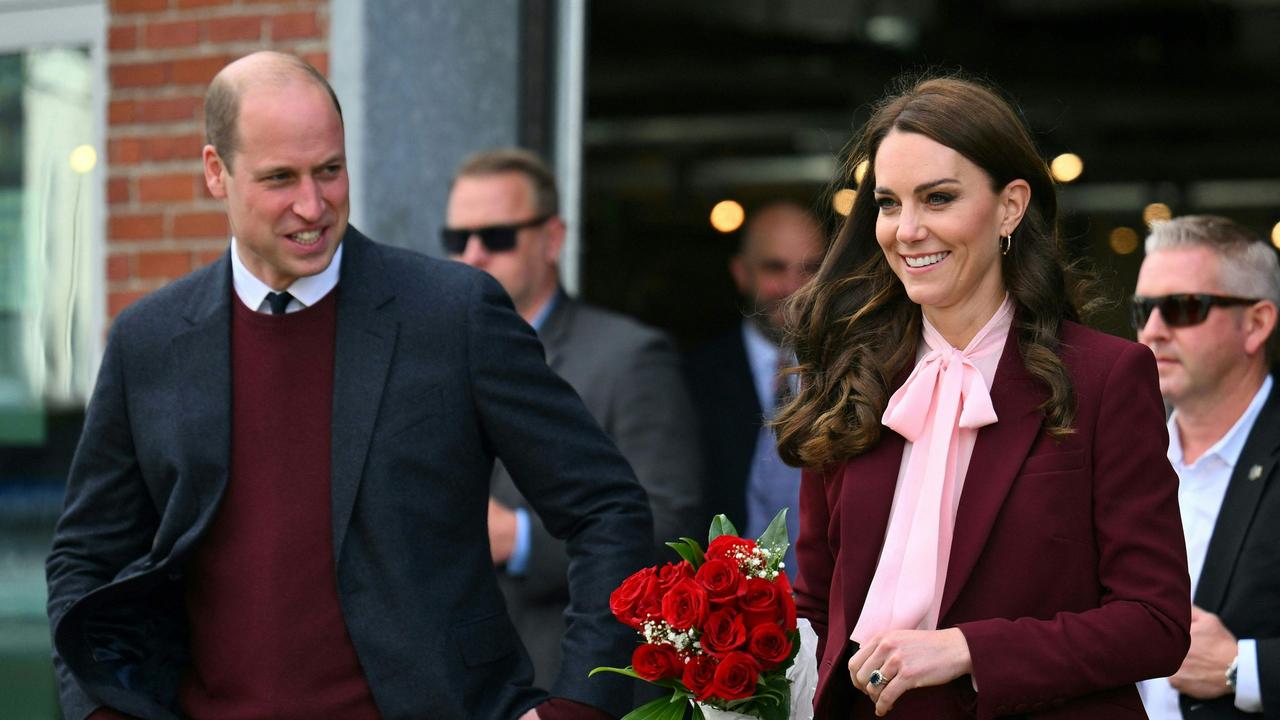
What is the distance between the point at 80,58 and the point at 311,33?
1127 millimetres

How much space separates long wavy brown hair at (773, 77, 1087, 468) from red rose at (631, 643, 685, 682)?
0.40 meters

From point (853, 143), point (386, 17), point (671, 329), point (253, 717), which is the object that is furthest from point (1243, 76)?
point (253, 717)

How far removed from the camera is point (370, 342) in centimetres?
309

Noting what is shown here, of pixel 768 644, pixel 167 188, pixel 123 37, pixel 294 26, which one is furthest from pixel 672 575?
pixel 123 37

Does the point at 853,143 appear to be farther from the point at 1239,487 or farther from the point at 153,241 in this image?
the point at 153,241

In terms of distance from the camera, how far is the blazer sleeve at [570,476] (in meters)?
3.05

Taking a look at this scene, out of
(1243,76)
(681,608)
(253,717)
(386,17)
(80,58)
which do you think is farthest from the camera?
(1243,76)

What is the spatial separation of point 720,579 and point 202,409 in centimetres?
103

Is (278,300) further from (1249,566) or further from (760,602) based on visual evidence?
(1249,566)

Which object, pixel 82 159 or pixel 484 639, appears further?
pixel 82 159

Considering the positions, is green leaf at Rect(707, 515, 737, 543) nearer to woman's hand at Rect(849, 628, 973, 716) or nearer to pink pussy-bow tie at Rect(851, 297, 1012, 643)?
pink pussy-bow tie at Rect(851, 297, 1012, 643)

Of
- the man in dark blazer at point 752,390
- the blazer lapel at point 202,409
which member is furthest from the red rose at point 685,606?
the man in dark blazer at point 752,390

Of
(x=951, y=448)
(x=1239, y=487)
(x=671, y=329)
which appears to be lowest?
(x=671, y=329)

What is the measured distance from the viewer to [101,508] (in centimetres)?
314
